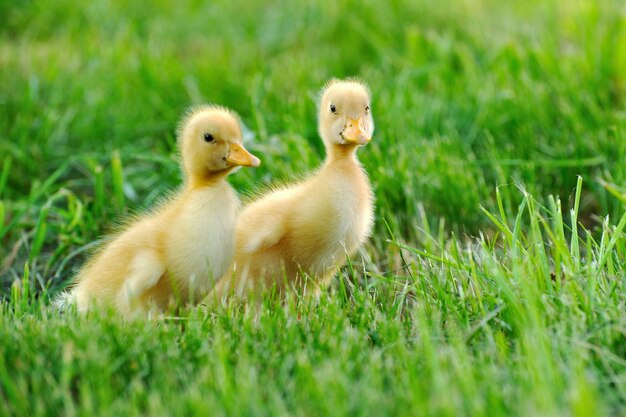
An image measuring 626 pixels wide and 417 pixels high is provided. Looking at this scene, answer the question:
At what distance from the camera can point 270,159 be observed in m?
4.30

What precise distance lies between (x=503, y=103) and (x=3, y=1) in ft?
12.4

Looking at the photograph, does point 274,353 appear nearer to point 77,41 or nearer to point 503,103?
point 503,103

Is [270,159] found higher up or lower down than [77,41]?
lower down

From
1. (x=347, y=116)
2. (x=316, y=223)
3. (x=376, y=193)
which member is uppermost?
(x=347, y=116)

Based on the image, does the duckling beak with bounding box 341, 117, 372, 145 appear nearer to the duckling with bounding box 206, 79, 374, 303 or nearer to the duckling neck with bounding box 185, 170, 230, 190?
the duckling with bounding box 206, 79, 374, 303

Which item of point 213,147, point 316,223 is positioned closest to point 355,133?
point 316,223

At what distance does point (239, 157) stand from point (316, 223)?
33 centimetres

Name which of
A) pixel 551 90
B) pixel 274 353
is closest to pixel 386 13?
pixel 551 90

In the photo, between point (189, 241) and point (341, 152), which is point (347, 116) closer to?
point (341, 152)

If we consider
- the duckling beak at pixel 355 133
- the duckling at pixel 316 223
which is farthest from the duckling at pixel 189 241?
the duckling beak at pixel 355 133

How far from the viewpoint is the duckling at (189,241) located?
3020 mm

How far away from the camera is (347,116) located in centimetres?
329

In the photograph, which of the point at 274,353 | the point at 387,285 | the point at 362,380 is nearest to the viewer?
the point at 362,380

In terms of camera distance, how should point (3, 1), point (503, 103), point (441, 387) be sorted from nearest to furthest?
point (441, 387) → point (503, 103) → point (3, 1)
